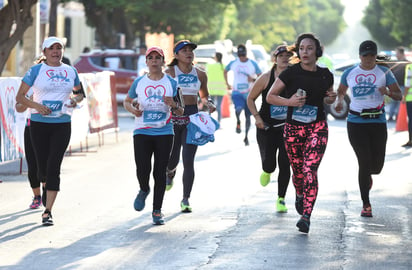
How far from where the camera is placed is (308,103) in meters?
9.30

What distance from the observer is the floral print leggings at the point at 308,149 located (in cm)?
926

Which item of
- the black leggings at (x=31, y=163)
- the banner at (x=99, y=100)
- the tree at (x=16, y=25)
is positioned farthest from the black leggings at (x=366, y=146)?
the tree at (x=16, y=25)

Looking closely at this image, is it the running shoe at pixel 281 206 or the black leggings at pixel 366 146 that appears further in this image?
the running shoe at pixel 281 206

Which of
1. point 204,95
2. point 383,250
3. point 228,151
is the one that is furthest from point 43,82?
point 228,151

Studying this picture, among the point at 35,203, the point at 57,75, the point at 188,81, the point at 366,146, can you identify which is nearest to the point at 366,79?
the point at 366,146

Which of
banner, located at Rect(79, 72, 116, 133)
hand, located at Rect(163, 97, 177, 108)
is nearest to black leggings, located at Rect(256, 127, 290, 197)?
hand, located at Rect(163, 97, 177, 108)

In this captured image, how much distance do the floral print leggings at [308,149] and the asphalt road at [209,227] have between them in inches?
13.7

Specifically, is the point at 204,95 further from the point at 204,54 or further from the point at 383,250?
the point at 204,54

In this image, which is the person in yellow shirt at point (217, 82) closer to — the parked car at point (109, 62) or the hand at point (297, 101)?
the parked car at point (109, 62)

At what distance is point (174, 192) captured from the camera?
12289 mm

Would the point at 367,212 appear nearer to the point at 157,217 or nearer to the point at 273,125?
the point at 273,125

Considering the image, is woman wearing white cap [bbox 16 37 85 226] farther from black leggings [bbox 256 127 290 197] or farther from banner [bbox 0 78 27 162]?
banner [bbox 0 78 27 162]

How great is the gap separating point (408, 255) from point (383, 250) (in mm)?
255

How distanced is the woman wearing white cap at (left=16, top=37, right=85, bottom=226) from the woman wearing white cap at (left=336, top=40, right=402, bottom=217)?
2709 millimetres
